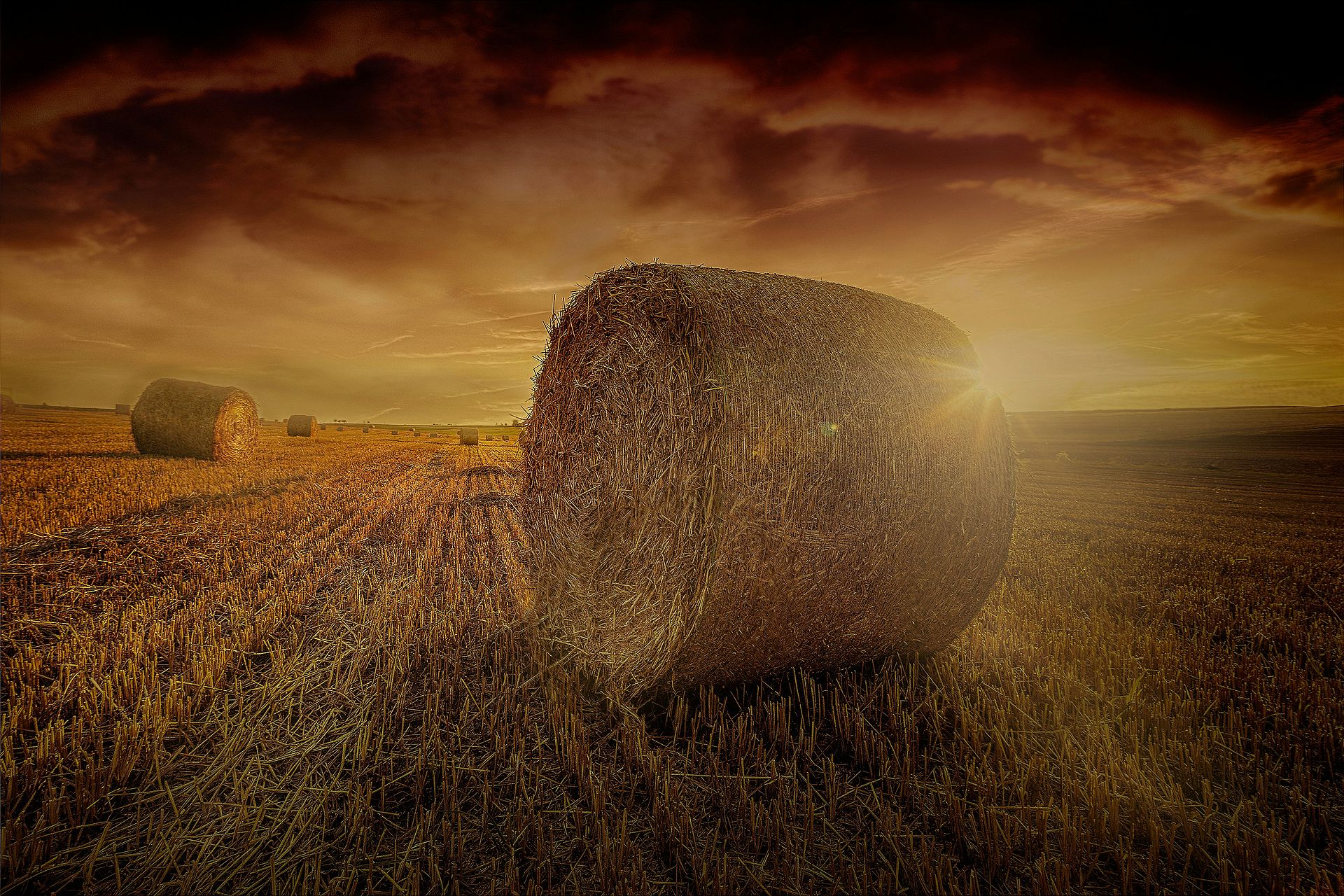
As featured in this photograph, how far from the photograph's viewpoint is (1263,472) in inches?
811

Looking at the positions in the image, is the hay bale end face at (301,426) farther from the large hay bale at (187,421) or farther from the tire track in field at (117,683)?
the tire track in field at (117,683)

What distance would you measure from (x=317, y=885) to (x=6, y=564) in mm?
6145

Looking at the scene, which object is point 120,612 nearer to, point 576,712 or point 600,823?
point 576,712

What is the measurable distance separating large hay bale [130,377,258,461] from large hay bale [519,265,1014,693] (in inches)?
603

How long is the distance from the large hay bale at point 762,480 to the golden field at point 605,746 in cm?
38

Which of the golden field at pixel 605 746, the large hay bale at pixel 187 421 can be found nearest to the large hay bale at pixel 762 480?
the golden field at pixel 605 746

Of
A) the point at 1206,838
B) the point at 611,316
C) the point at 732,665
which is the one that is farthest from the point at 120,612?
the point at 1206,838

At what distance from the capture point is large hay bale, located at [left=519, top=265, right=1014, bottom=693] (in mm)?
3500

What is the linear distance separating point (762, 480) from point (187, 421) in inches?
692

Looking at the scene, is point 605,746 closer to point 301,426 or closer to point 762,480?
point 762,480

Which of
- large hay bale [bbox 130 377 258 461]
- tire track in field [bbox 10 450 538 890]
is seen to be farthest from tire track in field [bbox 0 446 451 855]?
large hay bale [bbox 130 377 258 461]

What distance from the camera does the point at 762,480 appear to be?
11.4 feet

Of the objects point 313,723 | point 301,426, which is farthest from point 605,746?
point 301,426

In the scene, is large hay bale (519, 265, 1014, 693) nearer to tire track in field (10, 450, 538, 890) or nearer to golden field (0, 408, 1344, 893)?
golden field (0, 408, 1344, 893)
